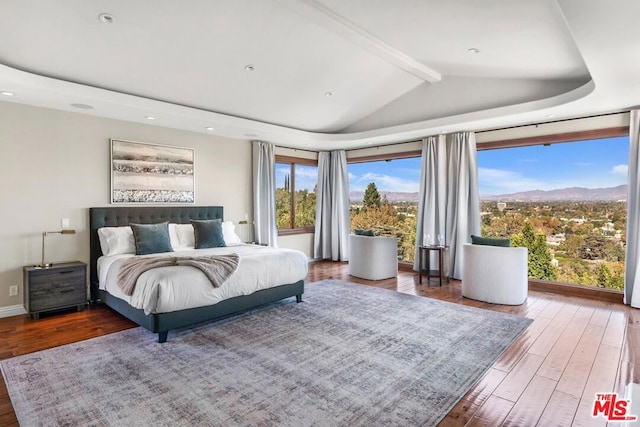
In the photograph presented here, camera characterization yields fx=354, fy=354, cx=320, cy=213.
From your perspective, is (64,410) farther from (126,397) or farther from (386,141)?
(386,141)

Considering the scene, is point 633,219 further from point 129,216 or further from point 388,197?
point 129,216

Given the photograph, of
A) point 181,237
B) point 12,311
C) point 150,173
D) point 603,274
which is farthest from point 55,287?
point 603,274

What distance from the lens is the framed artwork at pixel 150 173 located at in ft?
16.5

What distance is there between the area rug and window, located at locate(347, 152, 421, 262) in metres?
3.20

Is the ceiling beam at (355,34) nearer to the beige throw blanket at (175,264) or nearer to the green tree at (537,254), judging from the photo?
the beige throw blanket at (175,264)

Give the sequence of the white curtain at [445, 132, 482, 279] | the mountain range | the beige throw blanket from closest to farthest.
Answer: the beige throw blanket, the mountain range, the white curtain at [445, 132, 482, 279]

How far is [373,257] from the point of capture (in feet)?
19.5

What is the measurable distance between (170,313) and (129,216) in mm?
2327

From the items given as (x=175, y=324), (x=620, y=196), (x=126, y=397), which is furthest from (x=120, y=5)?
(x=620, y=196)

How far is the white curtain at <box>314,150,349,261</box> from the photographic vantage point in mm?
7809

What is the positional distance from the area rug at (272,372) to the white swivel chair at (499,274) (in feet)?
2.01

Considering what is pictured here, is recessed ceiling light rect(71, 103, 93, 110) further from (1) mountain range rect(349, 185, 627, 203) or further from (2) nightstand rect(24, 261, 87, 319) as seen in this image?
(1) mountain range rect(349, 185, 627, 203)

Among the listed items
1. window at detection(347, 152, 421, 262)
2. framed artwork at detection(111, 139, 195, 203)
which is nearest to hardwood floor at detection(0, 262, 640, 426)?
framed artwork at detection(111, 139, 195, 203)

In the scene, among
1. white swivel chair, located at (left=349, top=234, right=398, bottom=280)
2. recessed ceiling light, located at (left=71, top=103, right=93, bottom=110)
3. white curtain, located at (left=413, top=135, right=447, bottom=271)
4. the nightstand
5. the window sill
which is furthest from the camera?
the window sill
